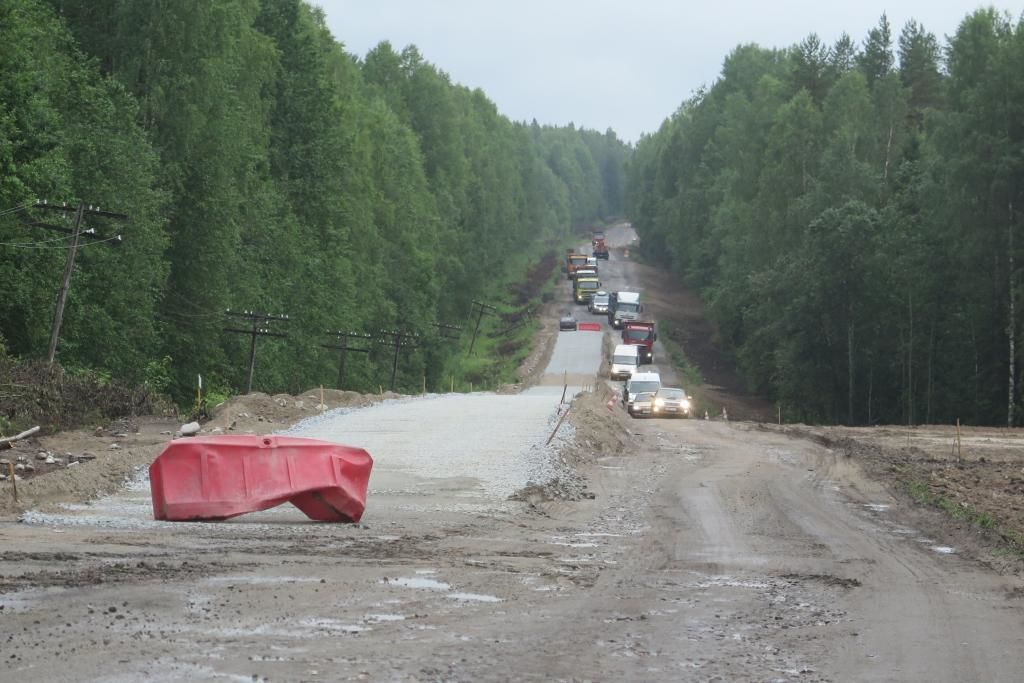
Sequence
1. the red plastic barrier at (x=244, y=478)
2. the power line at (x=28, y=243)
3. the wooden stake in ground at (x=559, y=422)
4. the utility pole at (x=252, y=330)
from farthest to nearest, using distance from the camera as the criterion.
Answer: the utility pole at (x=252, y=330), the power line at (x=28, y=243), the wooden stake in ground at (x=559, y=422), the red plastic barrier at (x=244, y=478)

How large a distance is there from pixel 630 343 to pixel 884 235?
30974 mm

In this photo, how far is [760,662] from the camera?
1132 cm

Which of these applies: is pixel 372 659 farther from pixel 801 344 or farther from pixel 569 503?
pixel 801 344

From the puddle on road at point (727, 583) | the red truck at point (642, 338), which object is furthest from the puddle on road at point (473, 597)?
the red truck at point (642, 338)

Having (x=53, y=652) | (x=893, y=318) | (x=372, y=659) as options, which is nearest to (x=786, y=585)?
(x=372, y=659)

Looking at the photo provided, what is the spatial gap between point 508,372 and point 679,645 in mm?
81104

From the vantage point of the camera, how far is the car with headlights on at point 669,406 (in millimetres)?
56031

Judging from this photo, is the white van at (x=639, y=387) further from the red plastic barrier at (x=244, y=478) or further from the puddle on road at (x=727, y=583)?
the puddle on road at (x=727, y=583)

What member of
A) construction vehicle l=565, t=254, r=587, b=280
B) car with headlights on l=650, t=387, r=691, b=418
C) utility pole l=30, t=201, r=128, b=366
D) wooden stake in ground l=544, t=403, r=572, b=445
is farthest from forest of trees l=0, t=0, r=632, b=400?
construction vehicle l=565, t=254, r=587, b=280

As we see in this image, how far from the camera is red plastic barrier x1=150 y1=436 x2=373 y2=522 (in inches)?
725

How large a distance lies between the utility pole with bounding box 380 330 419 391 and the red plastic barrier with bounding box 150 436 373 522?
55251mm

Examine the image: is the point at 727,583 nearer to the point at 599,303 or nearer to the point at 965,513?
A: the point at 965,513

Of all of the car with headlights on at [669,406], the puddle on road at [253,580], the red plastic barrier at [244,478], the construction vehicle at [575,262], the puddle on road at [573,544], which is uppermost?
the construction vehicle at [575,262]

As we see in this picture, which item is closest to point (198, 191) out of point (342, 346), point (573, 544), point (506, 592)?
point (342, 346)
